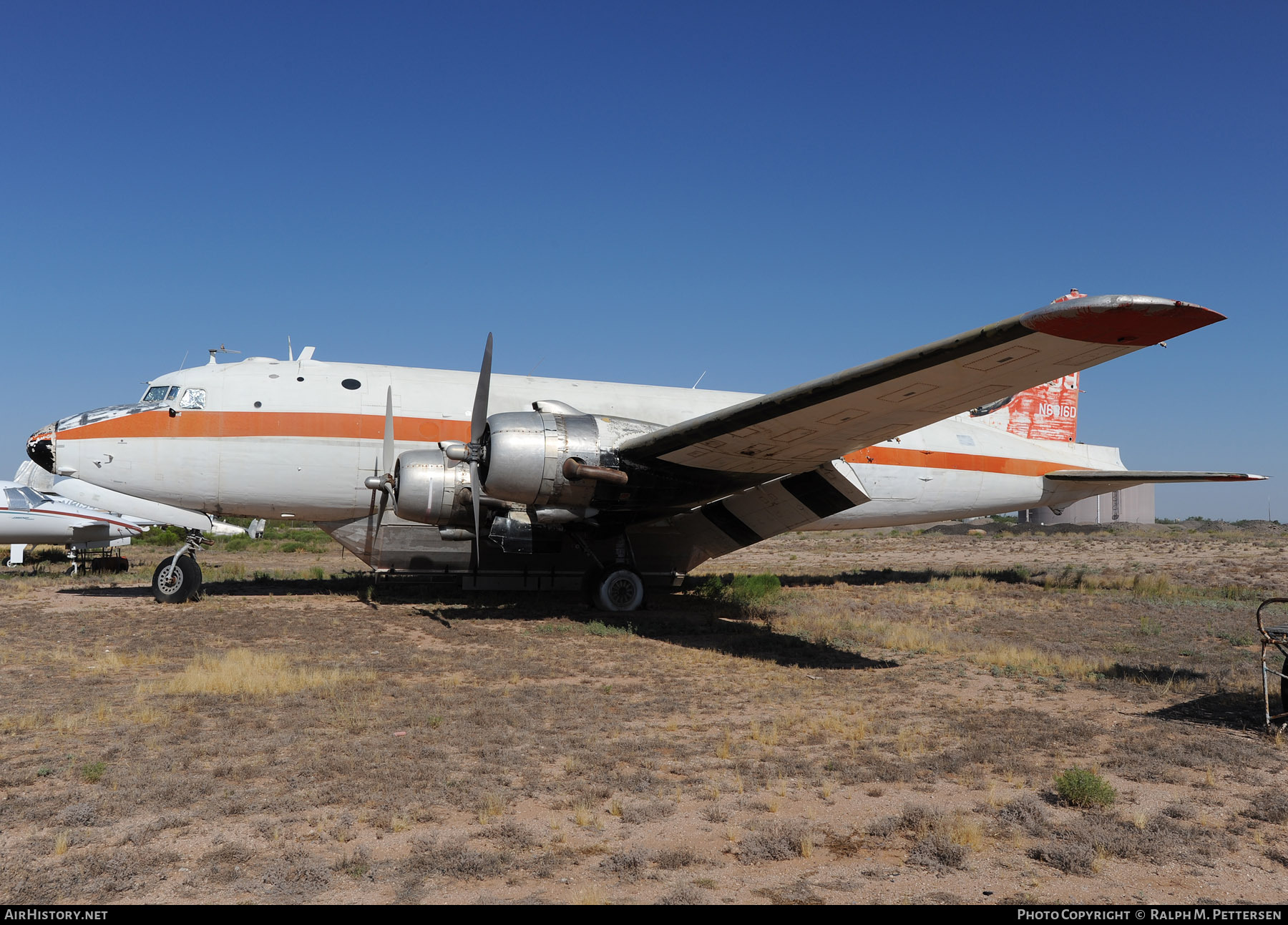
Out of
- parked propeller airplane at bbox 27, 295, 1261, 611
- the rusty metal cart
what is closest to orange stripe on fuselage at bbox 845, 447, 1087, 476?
parked propeller airplane at bbox 27, 295, 1261, 611

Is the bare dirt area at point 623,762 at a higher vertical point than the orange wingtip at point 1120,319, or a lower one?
lower

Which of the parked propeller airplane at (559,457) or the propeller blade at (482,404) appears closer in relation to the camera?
the parked propeller airplane at (559,457)

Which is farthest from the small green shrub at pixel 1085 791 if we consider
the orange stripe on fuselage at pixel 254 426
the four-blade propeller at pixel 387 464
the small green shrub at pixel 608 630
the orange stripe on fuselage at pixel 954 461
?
the orange stripe on fuselage at pixel 254 426

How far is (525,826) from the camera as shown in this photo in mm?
4719

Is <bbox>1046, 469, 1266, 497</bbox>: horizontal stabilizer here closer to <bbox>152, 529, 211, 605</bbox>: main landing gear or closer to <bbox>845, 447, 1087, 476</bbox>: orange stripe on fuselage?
<bbox>845, 447, 1087, 476</bbox>: orange stripe on fuselage

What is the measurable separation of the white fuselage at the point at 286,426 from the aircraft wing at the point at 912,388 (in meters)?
4.63

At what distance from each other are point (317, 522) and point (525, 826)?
12.9 m

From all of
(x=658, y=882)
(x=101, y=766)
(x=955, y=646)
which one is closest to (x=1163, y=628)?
(x=955, y=646)

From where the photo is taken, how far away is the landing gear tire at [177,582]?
14508 millimetres

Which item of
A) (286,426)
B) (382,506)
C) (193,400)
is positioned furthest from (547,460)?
(193,400)

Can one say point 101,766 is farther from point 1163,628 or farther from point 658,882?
point 1163,628

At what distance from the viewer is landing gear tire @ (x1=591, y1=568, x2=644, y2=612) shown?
14.0 meters

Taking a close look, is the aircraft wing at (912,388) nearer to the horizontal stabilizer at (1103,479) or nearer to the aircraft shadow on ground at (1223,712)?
the aircraft shadow on ground at (1223,712)

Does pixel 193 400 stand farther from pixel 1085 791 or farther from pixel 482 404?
pixel 1085 791
